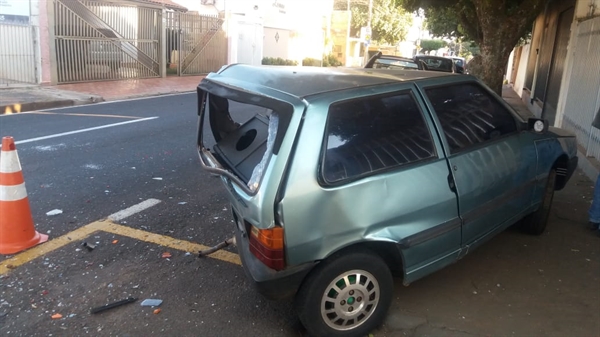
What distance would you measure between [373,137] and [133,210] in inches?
121

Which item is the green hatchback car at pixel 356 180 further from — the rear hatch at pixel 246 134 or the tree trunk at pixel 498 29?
the tree trunk at pixel 498 29

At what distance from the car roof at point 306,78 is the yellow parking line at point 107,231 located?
152 cm

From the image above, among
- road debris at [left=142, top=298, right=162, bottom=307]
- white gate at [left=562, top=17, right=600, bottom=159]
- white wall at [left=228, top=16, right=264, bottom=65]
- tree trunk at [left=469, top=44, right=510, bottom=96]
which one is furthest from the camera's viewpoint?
white wall at [left=228, top=16, right=264, bottom=65]

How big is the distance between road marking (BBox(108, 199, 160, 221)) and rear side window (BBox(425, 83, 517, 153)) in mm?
3277

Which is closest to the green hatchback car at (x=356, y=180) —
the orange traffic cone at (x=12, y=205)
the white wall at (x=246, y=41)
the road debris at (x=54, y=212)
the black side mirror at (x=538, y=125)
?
the black side mirror at (x=538, y=125)

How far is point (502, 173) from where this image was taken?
387 centimetres

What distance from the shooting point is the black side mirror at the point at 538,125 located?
4285 millimetres

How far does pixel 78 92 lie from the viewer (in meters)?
14.9

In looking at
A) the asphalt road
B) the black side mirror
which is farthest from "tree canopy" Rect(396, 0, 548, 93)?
the black side mirror

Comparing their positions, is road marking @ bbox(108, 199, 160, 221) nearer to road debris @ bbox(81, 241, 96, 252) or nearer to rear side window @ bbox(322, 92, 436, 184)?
road debris @ bbox(81, 241, 96, 252)

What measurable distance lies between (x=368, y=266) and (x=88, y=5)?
17.4 meters

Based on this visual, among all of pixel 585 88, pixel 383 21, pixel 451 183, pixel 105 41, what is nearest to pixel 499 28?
pixel 585 88

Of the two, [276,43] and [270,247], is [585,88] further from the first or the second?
[276,43]

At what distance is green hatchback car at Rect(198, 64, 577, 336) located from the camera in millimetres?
2824
